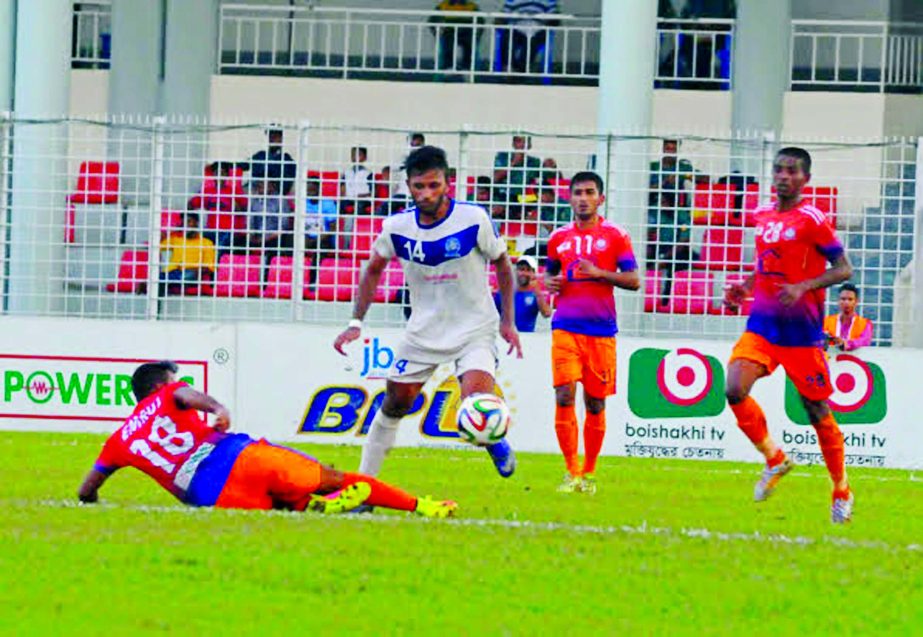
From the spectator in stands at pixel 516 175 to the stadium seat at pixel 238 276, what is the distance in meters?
2.39

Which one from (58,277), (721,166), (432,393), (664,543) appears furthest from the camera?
(721,166)

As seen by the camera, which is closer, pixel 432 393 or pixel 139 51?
pixel 432 393

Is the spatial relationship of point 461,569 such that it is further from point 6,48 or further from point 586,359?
point 6,48

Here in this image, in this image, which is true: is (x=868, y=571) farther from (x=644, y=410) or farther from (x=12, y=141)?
(x=12, y=141)

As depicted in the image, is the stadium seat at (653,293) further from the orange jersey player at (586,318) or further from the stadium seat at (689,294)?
the orange jersey player at (586,318)

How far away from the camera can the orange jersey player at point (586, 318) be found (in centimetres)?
1462

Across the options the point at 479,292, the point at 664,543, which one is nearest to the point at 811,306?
the point at 479,292

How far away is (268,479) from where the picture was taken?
10875mm

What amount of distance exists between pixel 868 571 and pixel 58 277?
12.7m

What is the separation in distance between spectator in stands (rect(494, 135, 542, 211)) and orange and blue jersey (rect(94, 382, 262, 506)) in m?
9.08

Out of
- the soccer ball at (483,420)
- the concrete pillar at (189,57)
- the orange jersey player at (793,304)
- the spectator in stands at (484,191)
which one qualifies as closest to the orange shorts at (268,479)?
the soccer ball at (483,420)

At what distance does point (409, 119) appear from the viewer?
29891 mm

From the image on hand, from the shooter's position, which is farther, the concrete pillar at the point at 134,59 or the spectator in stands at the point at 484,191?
the concrete pillar at the point at 134,59

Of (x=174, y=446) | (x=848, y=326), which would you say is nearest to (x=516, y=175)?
(x=848, y=326)
